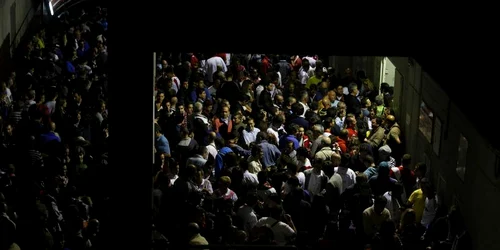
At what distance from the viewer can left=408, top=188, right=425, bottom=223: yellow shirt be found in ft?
43.2

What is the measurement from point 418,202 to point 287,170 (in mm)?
1742

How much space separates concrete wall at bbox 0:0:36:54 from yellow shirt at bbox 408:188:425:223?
13198 mm

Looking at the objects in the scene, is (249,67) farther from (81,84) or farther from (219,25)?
(219,25)

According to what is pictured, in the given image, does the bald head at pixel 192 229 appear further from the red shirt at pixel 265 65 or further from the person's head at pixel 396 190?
the red shirt at pixel 265 65

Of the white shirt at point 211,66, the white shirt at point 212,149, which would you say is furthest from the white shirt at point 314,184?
the white shirt at point 211,66

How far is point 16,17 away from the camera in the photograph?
25.6 m

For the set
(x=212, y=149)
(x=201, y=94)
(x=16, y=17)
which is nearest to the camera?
(x=212, y=149)

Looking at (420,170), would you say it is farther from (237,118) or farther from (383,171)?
(237,118)

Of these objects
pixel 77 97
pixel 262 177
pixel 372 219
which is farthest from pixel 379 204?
pixel 77 97

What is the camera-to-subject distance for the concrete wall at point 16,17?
2392 centimetres

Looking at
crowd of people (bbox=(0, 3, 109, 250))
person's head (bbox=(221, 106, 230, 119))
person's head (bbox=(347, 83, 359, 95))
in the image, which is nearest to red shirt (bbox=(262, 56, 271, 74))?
person's head (bbox=(347, 83, 359, 95))

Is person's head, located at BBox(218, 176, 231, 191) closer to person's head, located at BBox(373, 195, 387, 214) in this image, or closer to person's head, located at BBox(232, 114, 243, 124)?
person's head, located at BBox(373, 195, 387, 214)

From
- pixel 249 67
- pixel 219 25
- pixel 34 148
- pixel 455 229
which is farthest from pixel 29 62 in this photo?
pixel 219 25

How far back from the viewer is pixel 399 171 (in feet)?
46.6
